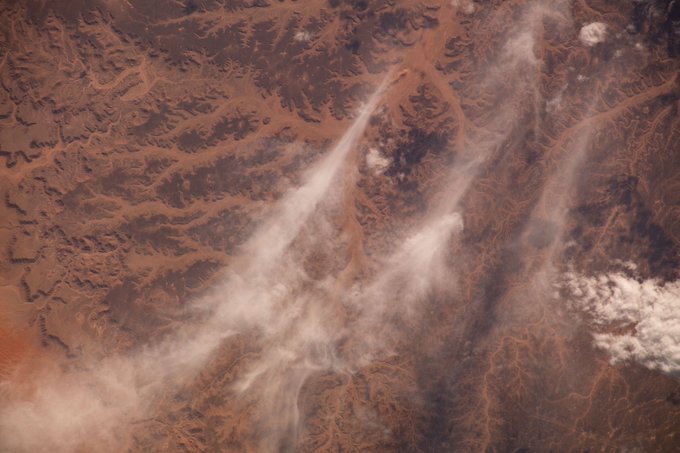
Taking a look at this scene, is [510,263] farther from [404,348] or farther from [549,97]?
[549,97]

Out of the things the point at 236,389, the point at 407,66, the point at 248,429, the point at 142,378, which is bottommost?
the point at 248,429

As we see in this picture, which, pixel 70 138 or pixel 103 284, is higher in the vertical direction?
pixel 70 138

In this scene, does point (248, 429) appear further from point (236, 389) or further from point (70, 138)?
point (70, 138)

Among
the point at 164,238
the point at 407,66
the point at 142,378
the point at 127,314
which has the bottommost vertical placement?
the point at 142,378

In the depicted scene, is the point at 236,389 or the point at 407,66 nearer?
the point at 236,389

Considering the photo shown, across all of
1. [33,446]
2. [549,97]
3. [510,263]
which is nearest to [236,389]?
[33,446]

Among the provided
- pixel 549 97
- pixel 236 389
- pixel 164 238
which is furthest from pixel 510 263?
pixel 164 238
